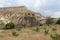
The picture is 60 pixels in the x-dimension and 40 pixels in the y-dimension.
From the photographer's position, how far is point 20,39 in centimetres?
2508

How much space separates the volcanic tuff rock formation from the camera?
68075 mm

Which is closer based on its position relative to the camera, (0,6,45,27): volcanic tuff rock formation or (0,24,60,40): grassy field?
(0,24,60,40): grassy field

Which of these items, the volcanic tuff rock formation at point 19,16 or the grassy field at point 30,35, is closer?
the grassy field at point 30,35

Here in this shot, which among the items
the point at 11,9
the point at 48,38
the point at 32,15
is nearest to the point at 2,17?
the point at 11,9

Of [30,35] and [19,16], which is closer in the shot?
[30,35]

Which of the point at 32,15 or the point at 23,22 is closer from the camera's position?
the point at 23,22

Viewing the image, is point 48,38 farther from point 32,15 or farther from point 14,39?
point 32,15

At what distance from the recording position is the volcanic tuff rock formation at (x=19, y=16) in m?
68.1

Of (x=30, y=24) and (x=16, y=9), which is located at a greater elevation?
(x=16, y=9)

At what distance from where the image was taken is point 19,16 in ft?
236

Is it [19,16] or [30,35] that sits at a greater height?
[19,16]

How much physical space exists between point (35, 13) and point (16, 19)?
8.92 metres

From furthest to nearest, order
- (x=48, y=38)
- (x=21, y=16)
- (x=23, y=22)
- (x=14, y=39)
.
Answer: (x=21, y=16) → (x=23, y=22) → (x=48, y=38) → (x=14, y=39)

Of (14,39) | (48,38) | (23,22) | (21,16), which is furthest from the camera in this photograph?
(21,16)
